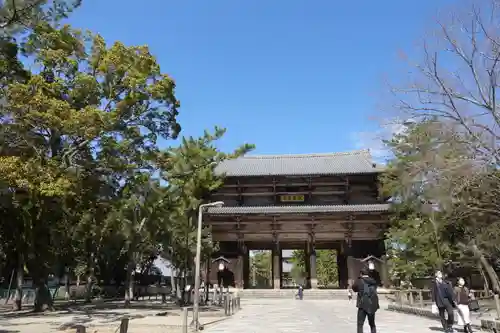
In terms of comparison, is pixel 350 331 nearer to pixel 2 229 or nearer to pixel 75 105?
pixel 75 105

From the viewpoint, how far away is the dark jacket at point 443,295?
1112 centimetres

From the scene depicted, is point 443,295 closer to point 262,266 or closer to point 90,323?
point 90,323

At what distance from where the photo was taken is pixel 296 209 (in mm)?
36594

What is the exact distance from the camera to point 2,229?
2327 cm

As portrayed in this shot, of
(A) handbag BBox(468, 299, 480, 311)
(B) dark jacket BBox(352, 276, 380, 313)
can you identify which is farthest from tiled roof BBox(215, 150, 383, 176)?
(B) dark jacket BBox(352, 276, 380, 313)

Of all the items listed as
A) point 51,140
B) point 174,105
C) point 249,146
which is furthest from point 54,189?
point 249,146

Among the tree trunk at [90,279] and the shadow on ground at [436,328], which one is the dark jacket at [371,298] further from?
the tree trunk at [90,279]

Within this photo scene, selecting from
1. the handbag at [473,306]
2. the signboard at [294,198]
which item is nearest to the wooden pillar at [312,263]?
the signboard at [294,198]

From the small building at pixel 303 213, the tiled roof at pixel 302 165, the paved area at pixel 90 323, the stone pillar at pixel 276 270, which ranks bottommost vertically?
the paved area at pixel 90 323

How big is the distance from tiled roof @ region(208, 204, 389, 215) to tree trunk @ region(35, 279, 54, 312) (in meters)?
15.7

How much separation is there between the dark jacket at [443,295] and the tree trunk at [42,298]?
18754mm

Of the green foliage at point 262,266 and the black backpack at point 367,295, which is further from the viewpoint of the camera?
the green foliage at point 262,266

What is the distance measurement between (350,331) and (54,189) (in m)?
11.5

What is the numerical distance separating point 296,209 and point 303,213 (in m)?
0.76
